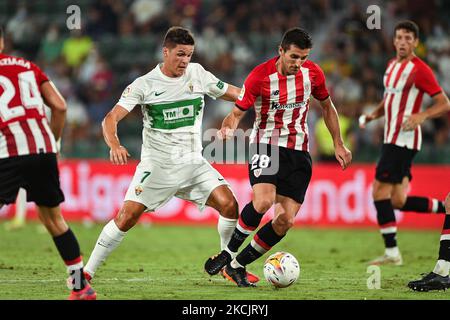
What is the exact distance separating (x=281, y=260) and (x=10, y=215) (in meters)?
8.96

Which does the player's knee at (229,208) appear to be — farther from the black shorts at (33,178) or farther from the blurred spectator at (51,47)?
the blurred spectator at (51,47)

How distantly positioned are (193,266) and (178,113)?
7.32 ft

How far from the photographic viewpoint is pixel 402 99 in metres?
10.2

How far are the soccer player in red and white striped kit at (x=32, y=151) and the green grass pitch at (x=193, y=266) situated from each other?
60cm

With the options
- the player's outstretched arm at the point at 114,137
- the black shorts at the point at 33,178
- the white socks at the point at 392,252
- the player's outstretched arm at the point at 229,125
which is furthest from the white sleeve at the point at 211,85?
the white socks at the point at 392,252

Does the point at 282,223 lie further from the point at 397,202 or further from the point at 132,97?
the point at 397,202

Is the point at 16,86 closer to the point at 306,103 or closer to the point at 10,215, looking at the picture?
the point at 306,103

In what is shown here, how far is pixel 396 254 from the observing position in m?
10.1

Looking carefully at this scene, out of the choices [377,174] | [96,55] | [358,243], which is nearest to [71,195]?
[96,55]

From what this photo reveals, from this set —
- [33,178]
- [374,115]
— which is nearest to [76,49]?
[374,115]

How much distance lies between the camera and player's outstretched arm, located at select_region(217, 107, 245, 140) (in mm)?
7504

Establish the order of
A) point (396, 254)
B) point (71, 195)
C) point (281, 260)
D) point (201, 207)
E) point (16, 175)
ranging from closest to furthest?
point (16, 175)
point (281, 260)
point (201, 207)
point (396, 254)
point (71, 195)

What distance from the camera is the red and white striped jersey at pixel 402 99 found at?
32.8 ft

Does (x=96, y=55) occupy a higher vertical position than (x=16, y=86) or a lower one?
higher
